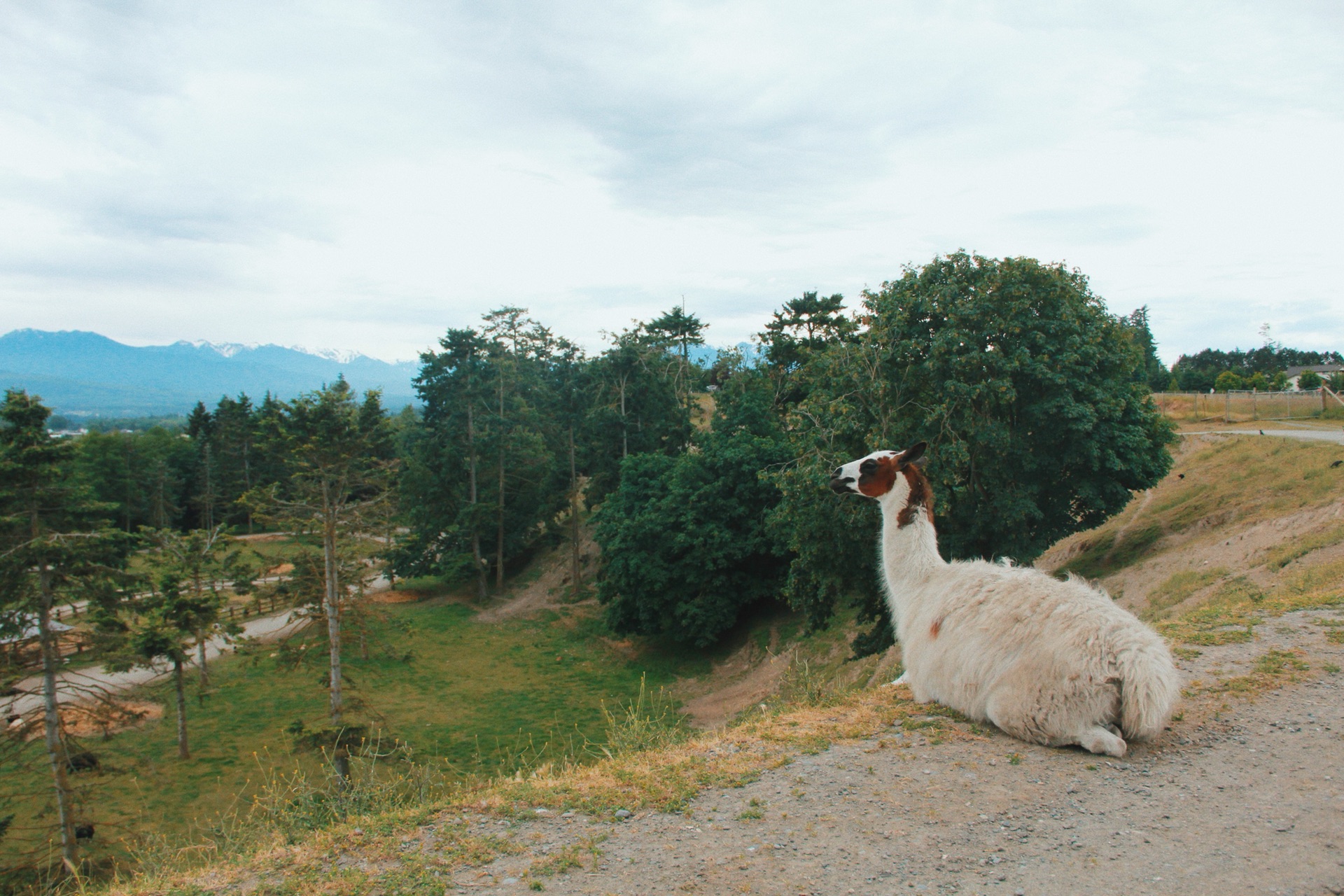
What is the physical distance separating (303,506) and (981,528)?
17951 millimetres

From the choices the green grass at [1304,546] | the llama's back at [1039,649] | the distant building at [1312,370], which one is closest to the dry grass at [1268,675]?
the llama's back at [1039,649]

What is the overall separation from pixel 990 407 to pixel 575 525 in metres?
30.5

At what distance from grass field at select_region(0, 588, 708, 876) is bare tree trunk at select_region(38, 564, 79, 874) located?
2.45 ft

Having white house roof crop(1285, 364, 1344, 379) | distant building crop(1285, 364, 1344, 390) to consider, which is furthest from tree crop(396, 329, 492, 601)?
white house roof crop(1285, 364, 1344, 379)

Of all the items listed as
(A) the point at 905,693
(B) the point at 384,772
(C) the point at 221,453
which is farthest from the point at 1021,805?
(C) the point at 221,453

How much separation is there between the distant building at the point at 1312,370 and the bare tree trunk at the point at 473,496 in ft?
194

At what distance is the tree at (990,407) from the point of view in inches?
685

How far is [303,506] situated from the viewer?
19.0 meters

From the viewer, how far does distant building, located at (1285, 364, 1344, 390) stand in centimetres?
5674

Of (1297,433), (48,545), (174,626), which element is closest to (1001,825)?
(48,545)

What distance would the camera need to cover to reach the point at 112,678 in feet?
108

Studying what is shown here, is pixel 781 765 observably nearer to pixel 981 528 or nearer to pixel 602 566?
pixel 981 528

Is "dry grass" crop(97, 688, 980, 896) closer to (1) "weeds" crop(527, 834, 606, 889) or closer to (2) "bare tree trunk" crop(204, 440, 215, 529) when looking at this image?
(1) "weeds" crop(527, 834, 606, 889)

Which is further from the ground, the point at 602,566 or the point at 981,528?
the point at 981,528
